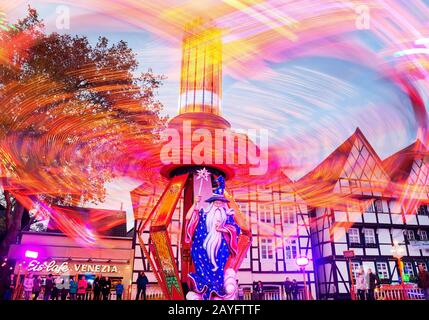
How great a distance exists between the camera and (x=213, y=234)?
822 cm

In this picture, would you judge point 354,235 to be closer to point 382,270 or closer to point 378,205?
point 382,270

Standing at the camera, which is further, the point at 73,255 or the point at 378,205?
the point at 378,205

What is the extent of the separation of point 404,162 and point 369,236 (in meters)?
6.47

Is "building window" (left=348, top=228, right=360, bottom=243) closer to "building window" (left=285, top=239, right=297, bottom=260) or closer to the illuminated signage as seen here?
"building window" (left=285, top=239, right=297, bottom=260)

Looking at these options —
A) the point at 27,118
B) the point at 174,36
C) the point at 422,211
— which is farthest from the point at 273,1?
the point at 422,211

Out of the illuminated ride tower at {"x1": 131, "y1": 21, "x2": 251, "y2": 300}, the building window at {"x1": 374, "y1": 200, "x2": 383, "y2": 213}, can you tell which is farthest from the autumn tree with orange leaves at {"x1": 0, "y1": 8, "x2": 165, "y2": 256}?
the building window at {"x1": 374, "y1": 200, "x2": 383, "y2": 213}

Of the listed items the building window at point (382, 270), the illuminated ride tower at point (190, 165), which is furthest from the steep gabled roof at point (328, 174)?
the illuminated ride tower at point (190, 165)

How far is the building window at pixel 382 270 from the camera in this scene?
20.5m

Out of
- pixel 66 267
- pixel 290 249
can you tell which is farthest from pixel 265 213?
pixel 66 267

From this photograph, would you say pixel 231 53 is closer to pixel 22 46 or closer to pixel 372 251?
pixel 22 46

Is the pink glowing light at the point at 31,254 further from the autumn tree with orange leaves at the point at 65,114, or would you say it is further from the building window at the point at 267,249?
the building window at the point at 267,249

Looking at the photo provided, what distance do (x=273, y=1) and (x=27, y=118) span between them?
9276 millimetres

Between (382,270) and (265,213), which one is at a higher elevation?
(265,213)

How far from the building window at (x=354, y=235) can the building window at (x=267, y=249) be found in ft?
15.6
